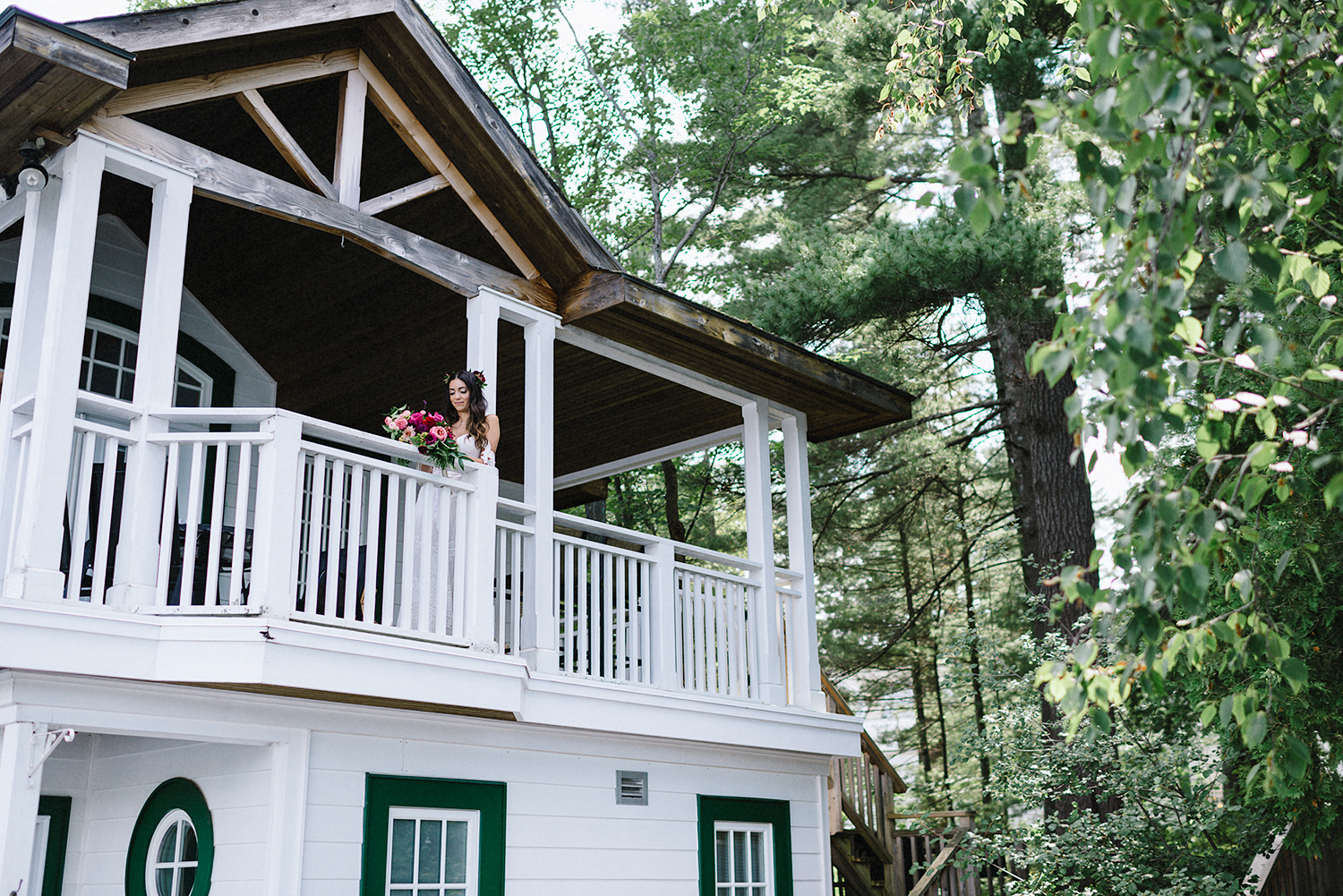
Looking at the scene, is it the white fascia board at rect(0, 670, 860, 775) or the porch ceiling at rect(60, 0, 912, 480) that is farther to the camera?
the porch ceiling at rect(60, 0, 912, 480)

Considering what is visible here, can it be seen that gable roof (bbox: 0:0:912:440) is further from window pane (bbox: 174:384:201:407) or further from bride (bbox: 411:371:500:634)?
window pane (bbox: 174:384:201:407)

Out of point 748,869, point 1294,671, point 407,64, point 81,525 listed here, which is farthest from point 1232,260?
point 748,869

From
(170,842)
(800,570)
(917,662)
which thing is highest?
(917,662)

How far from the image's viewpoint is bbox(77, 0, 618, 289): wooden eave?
5957 mm

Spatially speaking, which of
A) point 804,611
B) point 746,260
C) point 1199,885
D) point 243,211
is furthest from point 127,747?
point 746,260

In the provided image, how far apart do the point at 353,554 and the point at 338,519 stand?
187 mm

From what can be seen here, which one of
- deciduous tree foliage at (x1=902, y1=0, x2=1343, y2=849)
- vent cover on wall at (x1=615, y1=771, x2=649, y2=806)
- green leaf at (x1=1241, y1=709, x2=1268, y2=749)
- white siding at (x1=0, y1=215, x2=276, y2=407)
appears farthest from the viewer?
white siding at (x1=0, y1=215, x2=276, y2=407)

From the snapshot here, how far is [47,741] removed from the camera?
5035mm

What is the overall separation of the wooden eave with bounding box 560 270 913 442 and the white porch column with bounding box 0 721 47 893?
13.5 feet

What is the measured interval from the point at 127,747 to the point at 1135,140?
6119 mm

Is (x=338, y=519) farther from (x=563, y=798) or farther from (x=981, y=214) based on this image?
(x=981, y=214)

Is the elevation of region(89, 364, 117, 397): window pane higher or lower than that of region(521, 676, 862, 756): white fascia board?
higher

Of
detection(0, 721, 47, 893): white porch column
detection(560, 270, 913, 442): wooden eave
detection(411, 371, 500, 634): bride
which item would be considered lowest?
detection(0, 721, 47, 893): white porch column

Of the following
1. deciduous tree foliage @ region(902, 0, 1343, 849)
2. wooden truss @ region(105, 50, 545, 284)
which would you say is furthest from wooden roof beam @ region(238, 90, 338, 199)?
deciduous tree foliage @ region(902, 0, 1343, 849)
